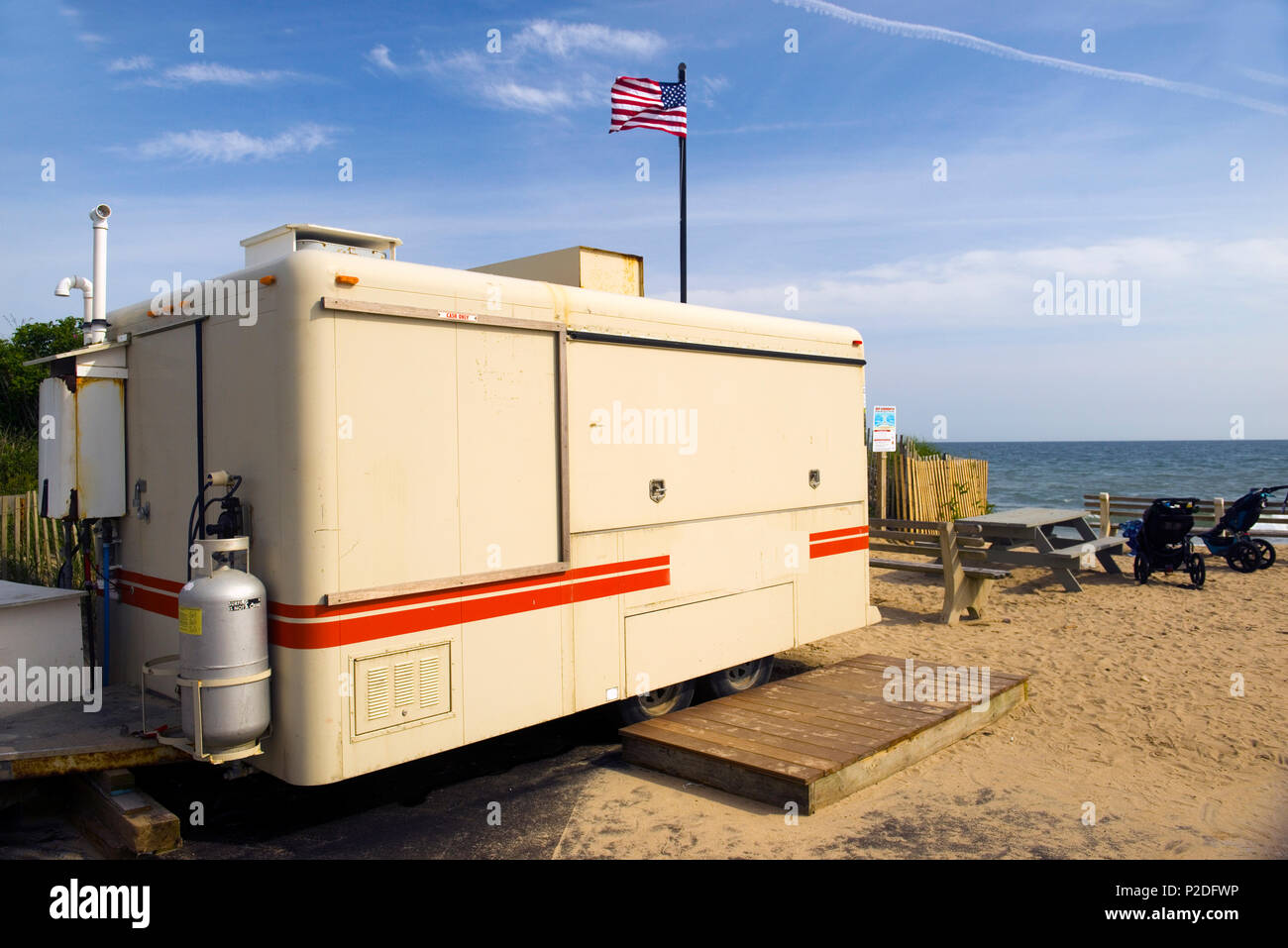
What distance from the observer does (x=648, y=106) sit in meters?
10.6

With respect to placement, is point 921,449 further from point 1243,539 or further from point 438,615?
point 438,615

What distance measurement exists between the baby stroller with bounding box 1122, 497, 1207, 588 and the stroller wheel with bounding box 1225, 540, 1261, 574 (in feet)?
3.42

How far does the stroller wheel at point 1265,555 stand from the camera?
12.7 metres

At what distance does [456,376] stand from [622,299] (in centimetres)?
135

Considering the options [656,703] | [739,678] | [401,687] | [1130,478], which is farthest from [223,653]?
[1130,478]

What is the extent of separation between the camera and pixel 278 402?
423 centimetres

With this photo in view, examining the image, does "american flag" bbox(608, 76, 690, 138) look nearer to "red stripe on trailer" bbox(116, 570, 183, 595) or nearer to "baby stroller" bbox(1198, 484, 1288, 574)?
"red stripe on trailer" bbox(116, 570, 183, 595)

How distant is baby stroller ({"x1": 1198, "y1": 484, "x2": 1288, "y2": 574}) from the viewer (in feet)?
40.9

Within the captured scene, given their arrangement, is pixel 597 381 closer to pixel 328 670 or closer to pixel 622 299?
pixel 622 299

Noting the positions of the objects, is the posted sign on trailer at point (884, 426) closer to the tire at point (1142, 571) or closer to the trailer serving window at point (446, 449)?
the tire at point (1142, 571)

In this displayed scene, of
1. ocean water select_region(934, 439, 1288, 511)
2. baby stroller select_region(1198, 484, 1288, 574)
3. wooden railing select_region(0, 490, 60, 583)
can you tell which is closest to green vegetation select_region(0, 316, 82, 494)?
wooden railing select_region(0, 490, 60, 583)

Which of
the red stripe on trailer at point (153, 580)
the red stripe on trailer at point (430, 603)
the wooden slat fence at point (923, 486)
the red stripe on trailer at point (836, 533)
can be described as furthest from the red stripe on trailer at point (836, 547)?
the wooden slat fence at point (923, 486)

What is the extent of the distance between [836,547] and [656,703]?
198 cm

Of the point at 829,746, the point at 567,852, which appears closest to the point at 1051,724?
the point at 829,746
